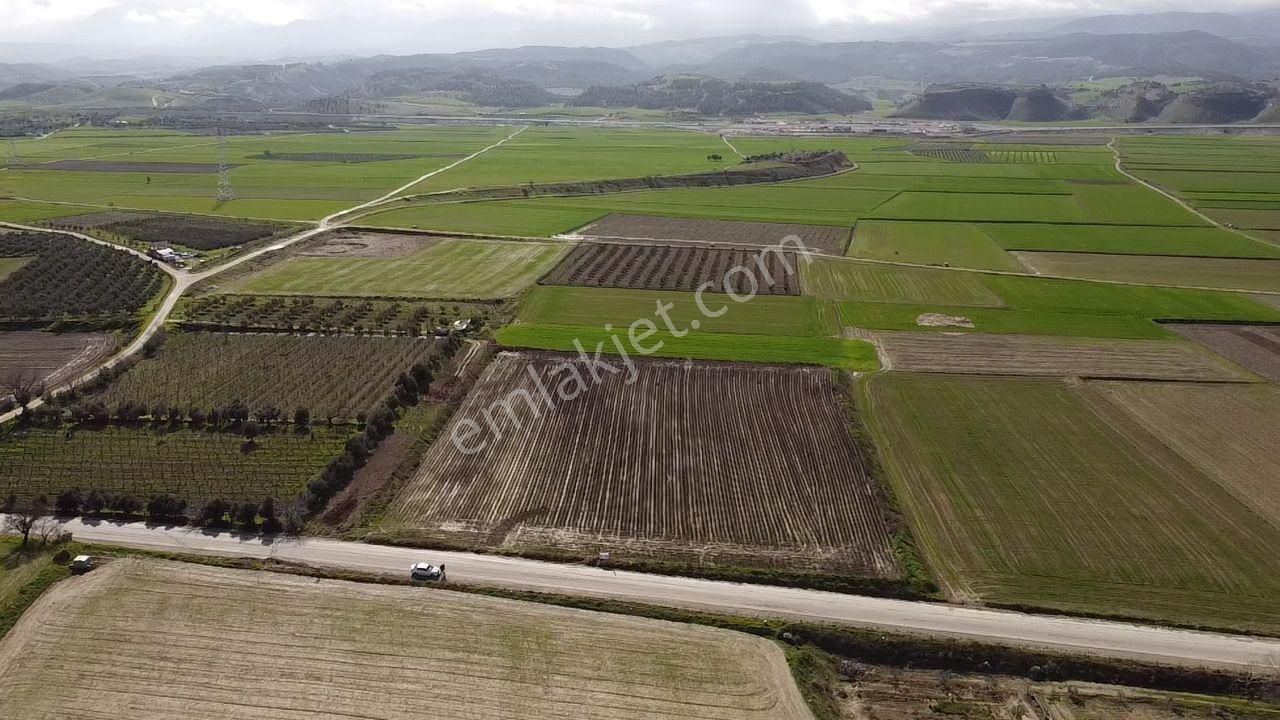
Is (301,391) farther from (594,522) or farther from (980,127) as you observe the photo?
(980,127)

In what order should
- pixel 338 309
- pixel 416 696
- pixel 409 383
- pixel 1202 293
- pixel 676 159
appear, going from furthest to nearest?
1. pixel 676 159
2. pixel 1202 293
3. pixel 338 309
4. pixel 409 383
5. pixel 416 696

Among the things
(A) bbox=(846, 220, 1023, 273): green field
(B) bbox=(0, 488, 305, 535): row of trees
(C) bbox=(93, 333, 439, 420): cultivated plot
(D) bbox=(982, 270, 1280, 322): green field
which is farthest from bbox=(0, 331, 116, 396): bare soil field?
(D) bbox=(982, 270, 1280, 322): green field

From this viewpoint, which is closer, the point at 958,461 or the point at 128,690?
the point at 128,690

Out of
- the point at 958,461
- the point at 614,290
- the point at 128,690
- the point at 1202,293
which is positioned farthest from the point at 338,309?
the point at 1202,293

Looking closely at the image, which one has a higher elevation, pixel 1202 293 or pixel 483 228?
pixel 483 228

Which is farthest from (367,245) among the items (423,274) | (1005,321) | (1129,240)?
(1129,240)

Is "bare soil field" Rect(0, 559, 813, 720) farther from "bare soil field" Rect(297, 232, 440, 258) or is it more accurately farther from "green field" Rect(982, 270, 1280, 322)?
"bare soil field" Rect(297, 232, 440, 258)

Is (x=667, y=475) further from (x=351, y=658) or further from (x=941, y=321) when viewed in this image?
(x=941, y=321)
